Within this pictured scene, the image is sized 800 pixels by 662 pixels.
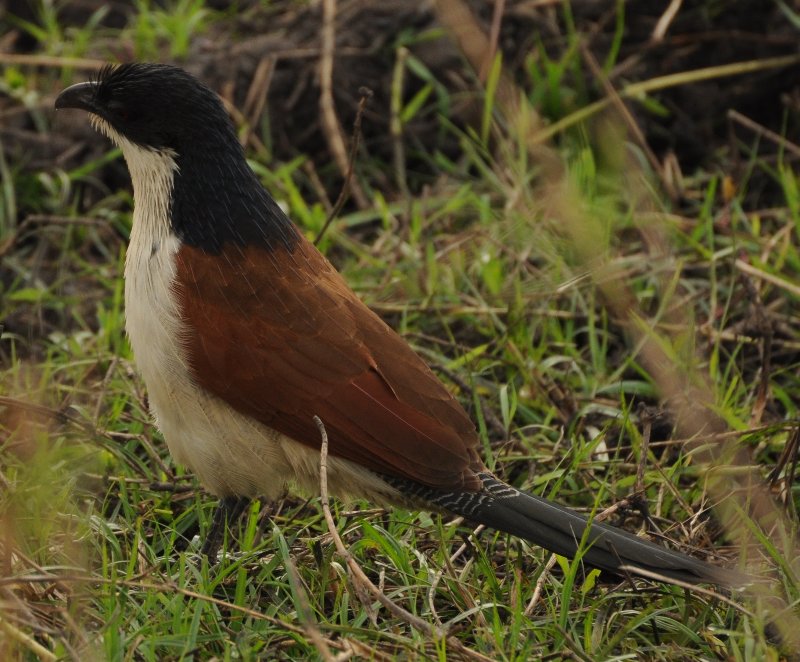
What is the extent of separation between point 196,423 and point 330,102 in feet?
8.76

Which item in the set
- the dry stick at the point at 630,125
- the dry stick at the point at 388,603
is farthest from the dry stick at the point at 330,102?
the dry stick at the point at 388,603

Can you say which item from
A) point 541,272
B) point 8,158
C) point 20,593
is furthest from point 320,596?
point 8,158

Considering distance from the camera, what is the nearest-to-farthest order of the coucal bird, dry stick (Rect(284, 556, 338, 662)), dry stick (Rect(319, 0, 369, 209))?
dry stick (Rect(284, 556, 338, 662))
the coucal bird
dry stick (Rect(319, 0, 369, 209))

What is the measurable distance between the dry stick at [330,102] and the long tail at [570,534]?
247cm

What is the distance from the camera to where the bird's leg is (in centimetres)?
340

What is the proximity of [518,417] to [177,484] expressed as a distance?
1.19m

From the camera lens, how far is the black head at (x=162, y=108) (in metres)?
3.47

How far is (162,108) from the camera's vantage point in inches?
137

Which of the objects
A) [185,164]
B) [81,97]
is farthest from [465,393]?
[81,97]

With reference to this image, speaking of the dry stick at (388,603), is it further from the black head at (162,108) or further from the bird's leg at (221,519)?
the black head at (162,108)

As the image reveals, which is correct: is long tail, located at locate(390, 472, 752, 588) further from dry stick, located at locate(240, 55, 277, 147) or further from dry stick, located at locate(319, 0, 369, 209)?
dry stick, located at locate(240, 55, 277, 147)

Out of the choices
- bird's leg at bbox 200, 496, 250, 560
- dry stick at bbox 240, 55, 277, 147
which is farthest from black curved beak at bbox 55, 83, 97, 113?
dry stick at bbox 240, 55, 277, 147

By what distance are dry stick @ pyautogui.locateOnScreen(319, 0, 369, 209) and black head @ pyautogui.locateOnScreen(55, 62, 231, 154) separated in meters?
1.92

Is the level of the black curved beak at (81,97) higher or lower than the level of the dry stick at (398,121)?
higher
